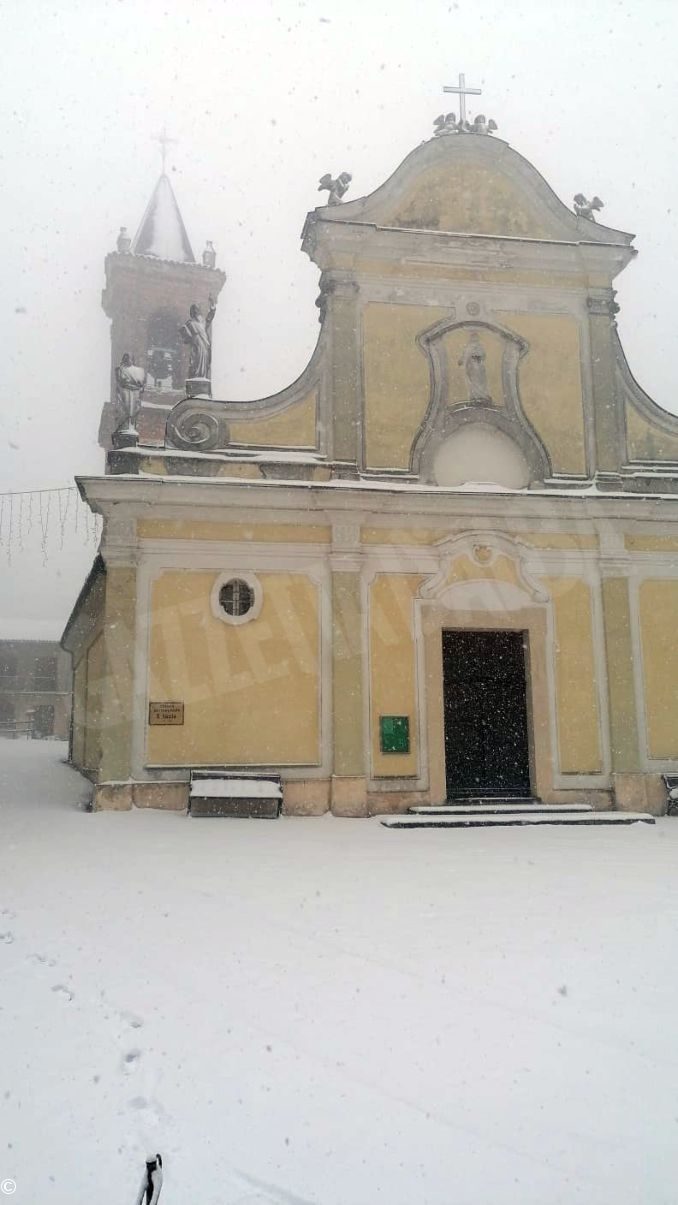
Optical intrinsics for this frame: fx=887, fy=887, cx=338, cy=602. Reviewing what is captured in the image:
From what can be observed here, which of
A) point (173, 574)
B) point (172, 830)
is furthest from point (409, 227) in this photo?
point (172, 830)

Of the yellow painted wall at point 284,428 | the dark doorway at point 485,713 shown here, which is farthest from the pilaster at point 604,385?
the yellow painted wall at point 284,428

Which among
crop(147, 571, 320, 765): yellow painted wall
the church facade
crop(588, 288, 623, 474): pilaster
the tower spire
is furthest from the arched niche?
the tower spire

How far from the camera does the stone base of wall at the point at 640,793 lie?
12.6 m

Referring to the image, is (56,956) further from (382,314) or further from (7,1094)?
(382,314)

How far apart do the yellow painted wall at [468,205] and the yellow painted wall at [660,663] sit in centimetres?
598

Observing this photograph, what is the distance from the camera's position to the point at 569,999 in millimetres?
4598

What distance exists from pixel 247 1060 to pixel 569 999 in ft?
5.87

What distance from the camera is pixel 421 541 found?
1284cm

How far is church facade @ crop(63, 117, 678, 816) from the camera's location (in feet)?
39.6

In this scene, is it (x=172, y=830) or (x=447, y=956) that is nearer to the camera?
(x=447, y=956)

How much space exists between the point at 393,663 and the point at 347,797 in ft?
6.47

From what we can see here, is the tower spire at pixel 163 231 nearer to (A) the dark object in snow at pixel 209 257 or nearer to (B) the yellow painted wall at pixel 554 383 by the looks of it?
(A) the dark object in snow at pixel 209 257

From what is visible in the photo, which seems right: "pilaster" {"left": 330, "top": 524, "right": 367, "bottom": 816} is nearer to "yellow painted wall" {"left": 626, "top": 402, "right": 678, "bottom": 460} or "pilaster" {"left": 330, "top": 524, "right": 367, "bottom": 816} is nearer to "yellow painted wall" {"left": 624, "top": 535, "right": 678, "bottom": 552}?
"yellow painted wall" {"left": 624, "top": 535, "right": 678, "bottom": 552}

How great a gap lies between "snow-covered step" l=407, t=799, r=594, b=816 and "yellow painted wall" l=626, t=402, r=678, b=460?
221 inches
